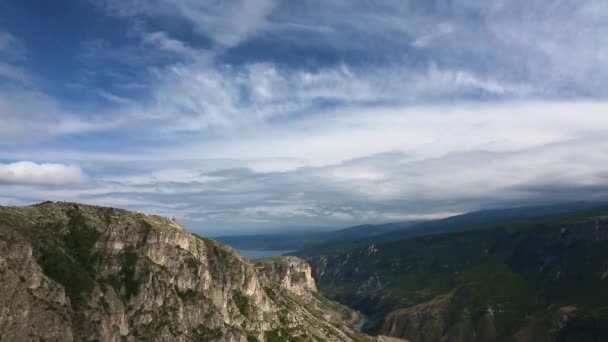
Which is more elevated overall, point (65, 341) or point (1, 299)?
point (1, 299)

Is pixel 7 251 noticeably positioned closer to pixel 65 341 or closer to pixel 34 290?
pixel 34 290

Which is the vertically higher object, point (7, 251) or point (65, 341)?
point (7, 251)

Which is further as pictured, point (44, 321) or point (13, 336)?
point (44, 321)

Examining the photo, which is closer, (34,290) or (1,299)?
(1,299)

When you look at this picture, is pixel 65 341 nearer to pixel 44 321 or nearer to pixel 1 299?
pixel 44 321

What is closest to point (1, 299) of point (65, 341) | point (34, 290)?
point (34, 290)

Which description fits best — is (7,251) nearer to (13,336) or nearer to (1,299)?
(1,299)

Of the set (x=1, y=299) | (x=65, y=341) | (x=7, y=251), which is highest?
(x=7, y=251)
